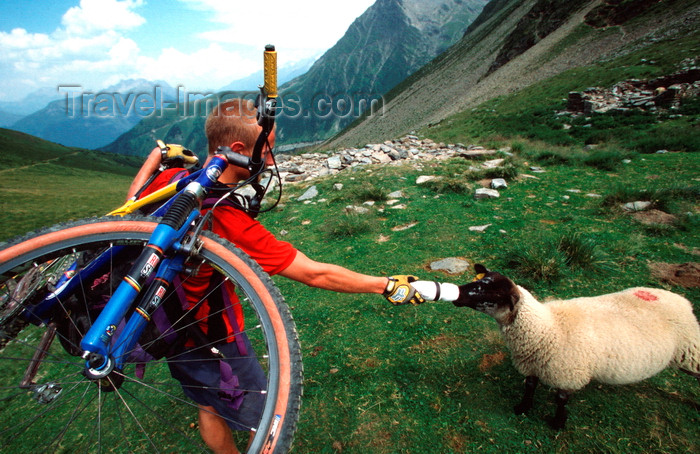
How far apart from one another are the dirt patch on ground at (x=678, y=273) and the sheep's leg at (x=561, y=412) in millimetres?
2561

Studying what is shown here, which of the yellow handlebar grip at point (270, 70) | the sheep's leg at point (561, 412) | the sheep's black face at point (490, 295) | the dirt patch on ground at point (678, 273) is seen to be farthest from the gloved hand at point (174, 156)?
the dirt patch on ground at point (678, 273)

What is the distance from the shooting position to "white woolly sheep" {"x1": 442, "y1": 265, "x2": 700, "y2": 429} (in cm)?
233

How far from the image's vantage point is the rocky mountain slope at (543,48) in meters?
29.0

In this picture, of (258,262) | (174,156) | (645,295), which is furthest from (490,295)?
(174,156)

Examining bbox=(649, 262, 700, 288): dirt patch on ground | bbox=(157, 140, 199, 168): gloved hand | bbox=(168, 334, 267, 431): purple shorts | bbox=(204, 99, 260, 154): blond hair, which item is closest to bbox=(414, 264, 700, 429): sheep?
bbox=(168, 334, 267, 431): purple shorts

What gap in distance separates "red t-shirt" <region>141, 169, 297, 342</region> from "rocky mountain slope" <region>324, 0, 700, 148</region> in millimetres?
35685

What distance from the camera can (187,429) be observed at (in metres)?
2.71

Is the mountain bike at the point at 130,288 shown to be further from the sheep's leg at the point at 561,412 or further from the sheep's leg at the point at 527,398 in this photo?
the sheep's leg at the point at 561,412

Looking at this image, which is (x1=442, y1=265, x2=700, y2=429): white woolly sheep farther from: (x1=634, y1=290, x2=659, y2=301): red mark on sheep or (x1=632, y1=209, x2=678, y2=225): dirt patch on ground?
(x1=632, y1=209, x2=678, y2=225): dirt patch on ground

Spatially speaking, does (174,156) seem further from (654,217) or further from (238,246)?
(654,217)

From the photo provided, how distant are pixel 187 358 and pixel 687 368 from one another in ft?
12.5

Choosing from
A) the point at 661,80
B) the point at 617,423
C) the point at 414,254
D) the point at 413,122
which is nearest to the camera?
the point at 617,423

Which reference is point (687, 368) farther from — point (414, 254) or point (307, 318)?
point (307, 318)

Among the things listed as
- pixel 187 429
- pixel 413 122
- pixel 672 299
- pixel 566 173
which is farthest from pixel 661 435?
pixel 413 122
